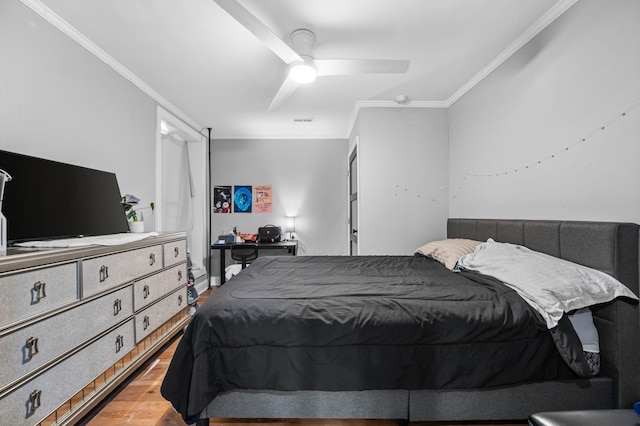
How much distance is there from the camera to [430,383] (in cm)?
138

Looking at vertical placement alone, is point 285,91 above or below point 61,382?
above

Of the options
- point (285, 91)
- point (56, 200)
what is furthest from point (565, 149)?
point (56, 200)

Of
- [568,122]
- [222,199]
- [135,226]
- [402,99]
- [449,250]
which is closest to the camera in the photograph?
[568,122]

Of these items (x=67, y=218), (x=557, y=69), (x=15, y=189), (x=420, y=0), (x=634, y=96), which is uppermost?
(x=420, y=0)

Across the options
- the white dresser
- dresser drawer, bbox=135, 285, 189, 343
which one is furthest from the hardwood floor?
dresser drawer, bbox=135, 285, 189, 343

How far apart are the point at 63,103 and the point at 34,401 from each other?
6.15 feet

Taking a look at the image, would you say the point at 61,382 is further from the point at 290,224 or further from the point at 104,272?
the point at 290,224

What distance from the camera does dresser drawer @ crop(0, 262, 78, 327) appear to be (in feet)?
3.91

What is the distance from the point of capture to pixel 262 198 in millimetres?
4918

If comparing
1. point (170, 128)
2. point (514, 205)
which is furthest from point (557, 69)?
point (170, 128)

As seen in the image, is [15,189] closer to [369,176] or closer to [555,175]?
[369,176]

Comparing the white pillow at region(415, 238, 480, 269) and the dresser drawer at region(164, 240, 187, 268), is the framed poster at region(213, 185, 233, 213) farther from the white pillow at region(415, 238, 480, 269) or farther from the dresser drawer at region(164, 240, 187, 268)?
the white pillow at region(415, 238, 480, 269)

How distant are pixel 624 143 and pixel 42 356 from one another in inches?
119

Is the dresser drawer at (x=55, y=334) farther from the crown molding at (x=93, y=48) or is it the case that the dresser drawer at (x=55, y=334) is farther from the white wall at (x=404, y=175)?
the white wall at (x=404, y=175)
